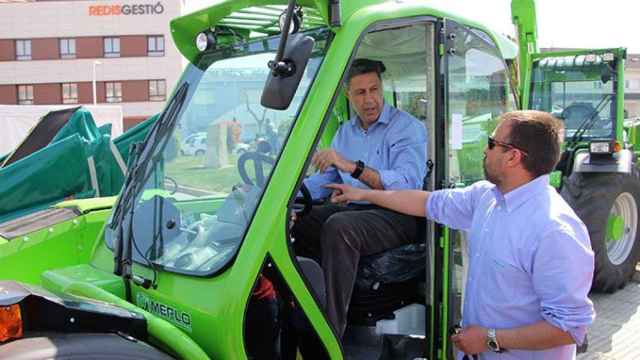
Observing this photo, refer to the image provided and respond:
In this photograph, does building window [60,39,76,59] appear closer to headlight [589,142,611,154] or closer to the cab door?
headlight [589,142,611,154]

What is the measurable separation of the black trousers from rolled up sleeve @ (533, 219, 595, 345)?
0.82 m

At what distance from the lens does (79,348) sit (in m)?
1.85

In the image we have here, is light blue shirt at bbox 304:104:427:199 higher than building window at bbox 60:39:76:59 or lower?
lower

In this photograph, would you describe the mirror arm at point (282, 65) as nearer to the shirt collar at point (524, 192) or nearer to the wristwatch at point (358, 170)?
the wristwatch at point (358, 170)

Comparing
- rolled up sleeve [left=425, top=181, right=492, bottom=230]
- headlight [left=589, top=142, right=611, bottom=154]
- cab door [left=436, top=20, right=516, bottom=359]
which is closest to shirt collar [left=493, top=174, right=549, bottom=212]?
rolled up sleeve [left=425, top=181, right=492, bottom=230]

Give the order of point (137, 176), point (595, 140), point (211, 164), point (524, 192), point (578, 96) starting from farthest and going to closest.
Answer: point (578, 96), point (595, 140), point (137, 176), point (211, 164), point (524, 192)

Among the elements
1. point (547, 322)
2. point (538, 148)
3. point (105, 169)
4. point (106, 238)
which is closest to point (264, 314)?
point (106, 238)

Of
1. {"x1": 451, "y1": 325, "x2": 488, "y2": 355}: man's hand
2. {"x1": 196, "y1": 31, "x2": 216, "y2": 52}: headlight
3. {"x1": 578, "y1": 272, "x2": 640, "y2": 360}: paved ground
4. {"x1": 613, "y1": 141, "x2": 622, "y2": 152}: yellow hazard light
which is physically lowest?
{"x1": 578, "y1": 272, "x2": 640, "y2": 360}: paved ground

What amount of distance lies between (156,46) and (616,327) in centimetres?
4246

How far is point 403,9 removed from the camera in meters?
2.70

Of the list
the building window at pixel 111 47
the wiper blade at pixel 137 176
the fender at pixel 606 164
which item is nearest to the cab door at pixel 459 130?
the wiper blade at pixel 137 176

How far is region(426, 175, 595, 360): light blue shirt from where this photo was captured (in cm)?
220

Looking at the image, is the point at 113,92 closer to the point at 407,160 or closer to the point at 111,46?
the point at 111,46

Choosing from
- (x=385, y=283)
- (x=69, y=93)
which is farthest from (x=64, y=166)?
(x=69, y=93)
